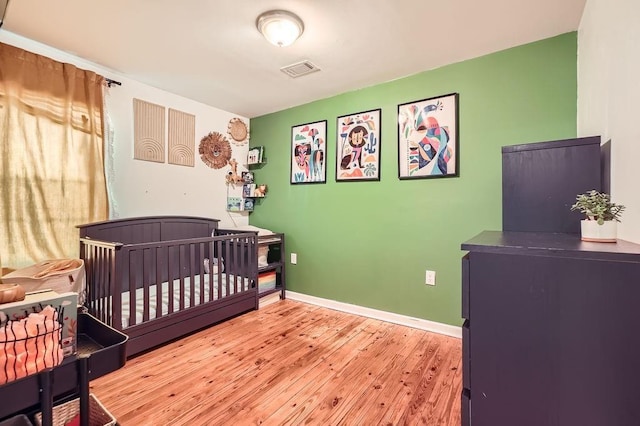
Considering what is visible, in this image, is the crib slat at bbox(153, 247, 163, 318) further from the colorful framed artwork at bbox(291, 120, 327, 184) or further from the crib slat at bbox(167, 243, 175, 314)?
the colorful framed artwork at bbox(291, 120, 327, 184)

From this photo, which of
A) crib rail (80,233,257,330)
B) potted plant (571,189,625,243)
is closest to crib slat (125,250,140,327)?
crib rail (80,233,257,330)

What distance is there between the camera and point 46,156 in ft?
6.81

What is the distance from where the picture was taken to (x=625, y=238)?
41.3 inches

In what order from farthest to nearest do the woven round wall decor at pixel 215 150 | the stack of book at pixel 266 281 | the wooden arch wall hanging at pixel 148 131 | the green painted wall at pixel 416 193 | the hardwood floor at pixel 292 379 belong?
the woven round wall decor at pixel 215 150
the stack of book at pixel 266 281
the wooden arch wall hanging at pixel 148 131
the green painted wall at pixel 416 193
the hardwood floor at pixel 292 379

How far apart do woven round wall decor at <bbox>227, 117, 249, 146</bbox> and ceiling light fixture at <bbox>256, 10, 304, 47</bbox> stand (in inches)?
70.2

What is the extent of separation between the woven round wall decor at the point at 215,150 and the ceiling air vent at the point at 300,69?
130 centimetres

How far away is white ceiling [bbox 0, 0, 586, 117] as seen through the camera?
1.67 metres

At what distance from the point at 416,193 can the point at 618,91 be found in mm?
1438

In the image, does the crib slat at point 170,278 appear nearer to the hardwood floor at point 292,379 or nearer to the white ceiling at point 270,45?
the hardwood floor at point 292,379

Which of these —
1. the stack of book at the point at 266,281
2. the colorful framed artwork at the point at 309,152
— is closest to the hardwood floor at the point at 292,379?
the stack of book at the point at 266,281

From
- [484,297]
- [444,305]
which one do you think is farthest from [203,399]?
[444,305]

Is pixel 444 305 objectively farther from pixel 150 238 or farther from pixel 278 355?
pixel 150 238

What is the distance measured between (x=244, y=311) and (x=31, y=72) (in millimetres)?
2450

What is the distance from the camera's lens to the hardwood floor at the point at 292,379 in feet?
4.71
